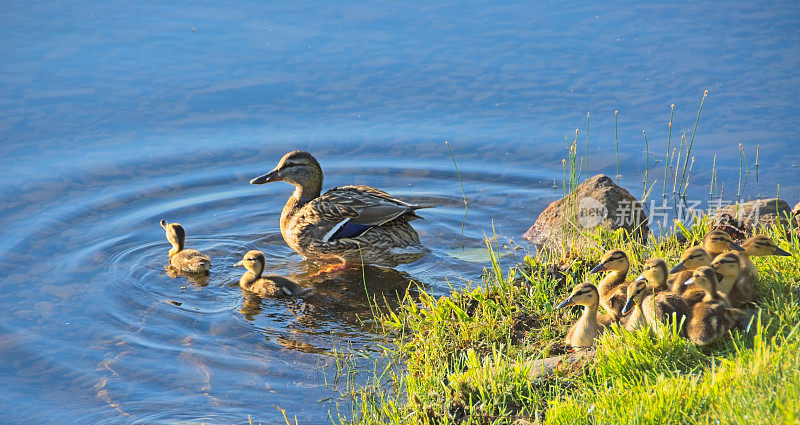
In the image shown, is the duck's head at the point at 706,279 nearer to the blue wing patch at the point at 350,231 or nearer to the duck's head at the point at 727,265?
the duck's head at the point at 727,265

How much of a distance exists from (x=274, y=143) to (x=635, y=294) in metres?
5.59

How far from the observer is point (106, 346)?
20.8ft

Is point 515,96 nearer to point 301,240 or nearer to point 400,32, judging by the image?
point 400,32

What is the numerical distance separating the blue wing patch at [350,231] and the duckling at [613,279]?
2.69 meters

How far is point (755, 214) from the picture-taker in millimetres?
7199

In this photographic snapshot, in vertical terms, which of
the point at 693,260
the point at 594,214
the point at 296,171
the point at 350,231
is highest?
the point at 296,171

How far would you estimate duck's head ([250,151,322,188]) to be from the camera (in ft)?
27.6

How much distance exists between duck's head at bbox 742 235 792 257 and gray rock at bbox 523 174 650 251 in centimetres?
151

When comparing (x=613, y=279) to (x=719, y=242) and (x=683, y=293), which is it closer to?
(x=683, y=293)

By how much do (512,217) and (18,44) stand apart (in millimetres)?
6907

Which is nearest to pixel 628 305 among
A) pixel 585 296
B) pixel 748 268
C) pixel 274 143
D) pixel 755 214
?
pixel 585 296

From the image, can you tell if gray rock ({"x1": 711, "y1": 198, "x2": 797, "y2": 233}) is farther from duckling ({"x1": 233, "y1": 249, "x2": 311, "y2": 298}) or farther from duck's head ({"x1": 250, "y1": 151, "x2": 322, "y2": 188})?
duck's head ({"x1": 250, "y1": 151, "x2": 322, "y2": 188})

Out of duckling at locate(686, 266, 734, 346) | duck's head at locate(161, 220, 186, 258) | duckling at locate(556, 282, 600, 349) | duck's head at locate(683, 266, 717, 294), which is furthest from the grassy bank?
duck's head at locate(161, 220, 186, 258)

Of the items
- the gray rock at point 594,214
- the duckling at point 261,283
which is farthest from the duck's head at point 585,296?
the duckling at point 261,283
